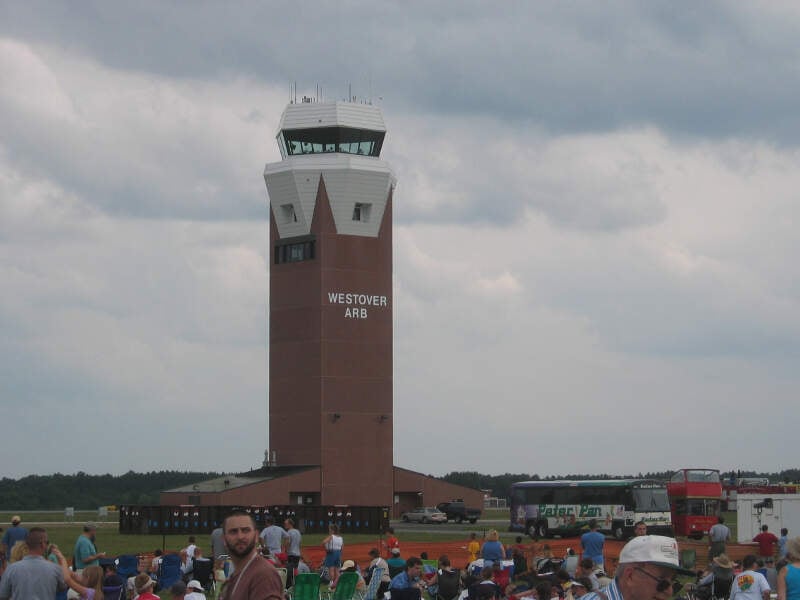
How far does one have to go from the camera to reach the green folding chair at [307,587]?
75.8ft

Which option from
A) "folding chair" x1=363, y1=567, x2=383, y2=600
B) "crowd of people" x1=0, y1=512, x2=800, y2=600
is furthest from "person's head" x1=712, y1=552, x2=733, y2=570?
"folding chair" x1=363, y1=567, x2=383, y2=600

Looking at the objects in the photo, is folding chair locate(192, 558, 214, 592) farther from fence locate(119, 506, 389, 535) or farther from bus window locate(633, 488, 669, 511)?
fence locate(119, 506, 389, 535)

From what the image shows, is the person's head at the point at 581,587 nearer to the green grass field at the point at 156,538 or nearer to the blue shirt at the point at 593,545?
the blue shirt at the point at 593,545

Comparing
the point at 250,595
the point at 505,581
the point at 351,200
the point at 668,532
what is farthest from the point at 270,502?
the point at 250,595

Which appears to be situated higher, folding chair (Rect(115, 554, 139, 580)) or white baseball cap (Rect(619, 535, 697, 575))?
white baseball cap (Rect(619, 535, 697, 575))

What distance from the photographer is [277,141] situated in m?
71.4

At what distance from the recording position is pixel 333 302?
68875 mm

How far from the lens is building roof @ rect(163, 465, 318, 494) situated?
6706 centimetres

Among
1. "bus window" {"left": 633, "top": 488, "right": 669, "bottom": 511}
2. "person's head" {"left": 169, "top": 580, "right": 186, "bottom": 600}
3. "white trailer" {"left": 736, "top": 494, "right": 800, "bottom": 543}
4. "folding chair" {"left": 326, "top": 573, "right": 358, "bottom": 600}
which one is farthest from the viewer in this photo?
"bus window" {"left": 633, "top": 488, "right": 669, "bottom": 511}

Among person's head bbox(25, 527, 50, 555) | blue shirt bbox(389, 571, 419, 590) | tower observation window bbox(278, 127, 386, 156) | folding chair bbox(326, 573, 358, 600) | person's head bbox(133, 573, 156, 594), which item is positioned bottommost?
folding chair bbox(326, 573, 358, 600)

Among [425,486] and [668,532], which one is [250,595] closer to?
[668,532]

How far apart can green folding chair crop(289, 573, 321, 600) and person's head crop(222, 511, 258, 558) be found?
15855 millimetres

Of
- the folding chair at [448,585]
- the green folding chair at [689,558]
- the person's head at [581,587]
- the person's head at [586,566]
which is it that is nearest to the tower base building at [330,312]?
the green folding chair at [689,558]

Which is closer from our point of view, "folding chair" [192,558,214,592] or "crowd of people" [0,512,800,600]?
"crowd of people" [0,512,800,600]
